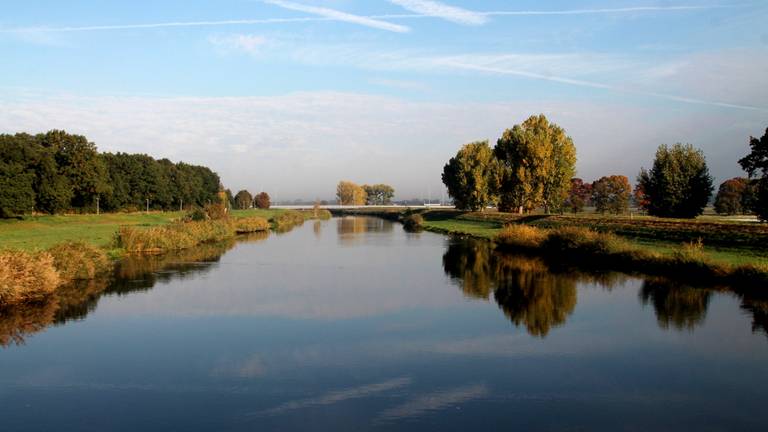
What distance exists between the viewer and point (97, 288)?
25766 mm

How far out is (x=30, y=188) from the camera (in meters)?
58.6

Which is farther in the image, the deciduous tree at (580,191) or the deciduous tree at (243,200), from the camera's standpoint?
the deciduous tree at (243,200)

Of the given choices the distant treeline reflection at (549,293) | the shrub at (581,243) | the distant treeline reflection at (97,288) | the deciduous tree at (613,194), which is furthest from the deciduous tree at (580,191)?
the distant treeline reflection at (97,288)

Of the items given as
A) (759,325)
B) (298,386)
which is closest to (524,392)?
(298,386)

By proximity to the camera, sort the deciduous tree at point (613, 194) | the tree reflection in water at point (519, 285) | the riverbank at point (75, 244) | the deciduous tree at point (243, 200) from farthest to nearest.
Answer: the deciduous tree at point (243, 200), the deciduous tree at point (613, 194), the riverbank at point (75, 244), the tree reflection in water at point (519, 285)

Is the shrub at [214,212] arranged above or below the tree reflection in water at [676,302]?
above

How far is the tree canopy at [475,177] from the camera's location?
80.2 metres

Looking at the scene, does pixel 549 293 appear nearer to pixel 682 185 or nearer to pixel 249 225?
pixel 682 185

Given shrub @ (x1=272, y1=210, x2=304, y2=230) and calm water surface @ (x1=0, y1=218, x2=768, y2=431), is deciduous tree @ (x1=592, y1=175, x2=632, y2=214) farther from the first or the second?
calm water surface @ (x1=0, y1=218, x2=768, y2=431)

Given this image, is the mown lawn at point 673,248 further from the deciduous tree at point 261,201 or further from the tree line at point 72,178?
the deciduous tree at point 261,201

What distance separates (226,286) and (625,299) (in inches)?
700

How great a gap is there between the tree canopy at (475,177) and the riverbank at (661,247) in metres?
27.1

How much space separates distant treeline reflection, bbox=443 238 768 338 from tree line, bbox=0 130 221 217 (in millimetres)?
47130

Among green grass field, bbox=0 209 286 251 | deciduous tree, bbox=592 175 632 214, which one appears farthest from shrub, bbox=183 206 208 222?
deciduous tree, bbox=592 175 632 214
